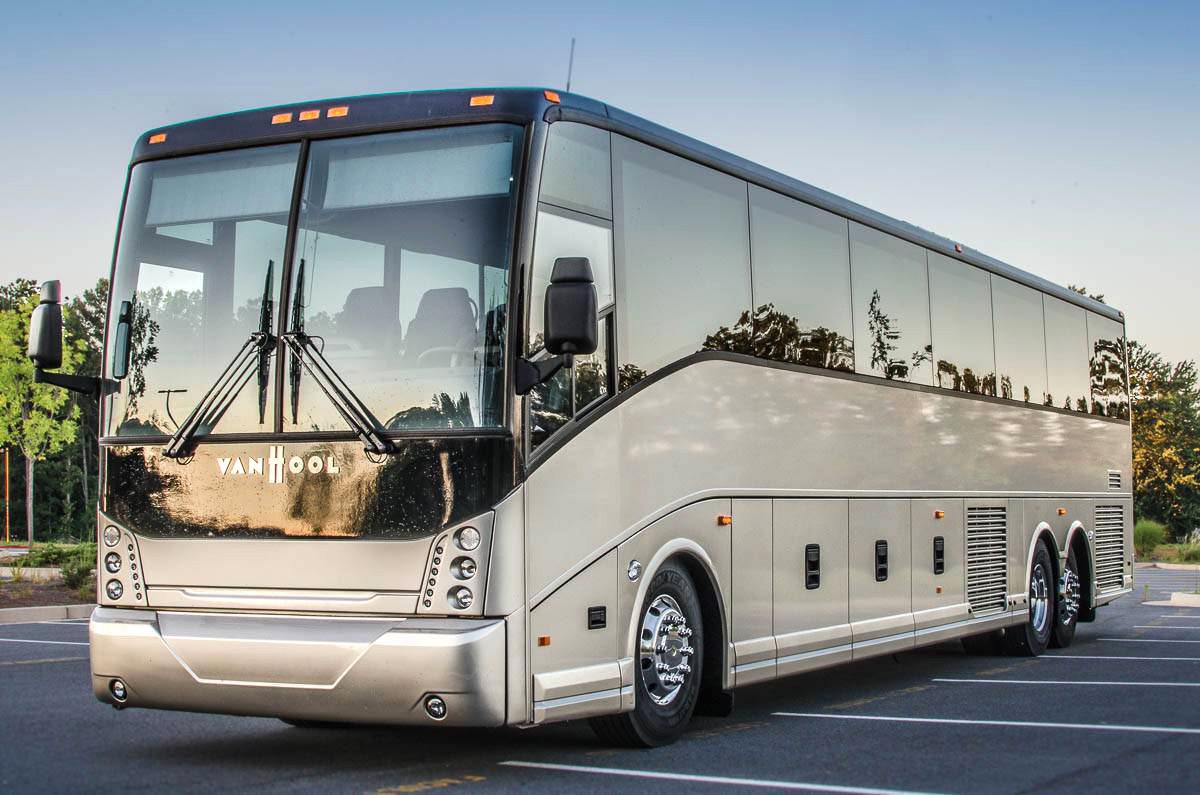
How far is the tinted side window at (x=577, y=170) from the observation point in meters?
8.44

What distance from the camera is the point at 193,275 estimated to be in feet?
28.4

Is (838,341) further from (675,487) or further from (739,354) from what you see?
(675,487)

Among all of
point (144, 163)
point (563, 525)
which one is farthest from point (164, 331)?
point (563, 525)

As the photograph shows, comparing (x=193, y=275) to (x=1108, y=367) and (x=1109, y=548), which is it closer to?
(x=1109, y=548)

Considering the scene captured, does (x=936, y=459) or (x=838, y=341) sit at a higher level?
(x=838, y=341)

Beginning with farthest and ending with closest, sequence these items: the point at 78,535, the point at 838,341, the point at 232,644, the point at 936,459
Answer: the point at 78,535
the point at 936,459
the point at 838,341
the point at 232,644

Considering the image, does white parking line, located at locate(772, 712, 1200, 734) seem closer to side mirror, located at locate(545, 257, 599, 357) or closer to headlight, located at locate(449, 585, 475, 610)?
headlight, located at locate(449, 585, 475, 610)

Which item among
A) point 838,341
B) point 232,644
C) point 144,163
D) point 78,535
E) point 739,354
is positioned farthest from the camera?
point 78,535

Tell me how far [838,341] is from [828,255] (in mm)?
713

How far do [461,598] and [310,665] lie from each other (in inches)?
34.1

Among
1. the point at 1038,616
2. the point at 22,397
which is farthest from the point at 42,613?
the point at 22,397

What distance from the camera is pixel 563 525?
8.28 m

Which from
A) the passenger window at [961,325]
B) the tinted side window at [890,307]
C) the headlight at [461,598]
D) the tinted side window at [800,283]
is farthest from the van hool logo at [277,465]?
the passenger window at [961,325]

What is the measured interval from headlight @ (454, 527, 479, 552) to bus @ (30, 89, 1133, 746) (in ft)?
0.05
